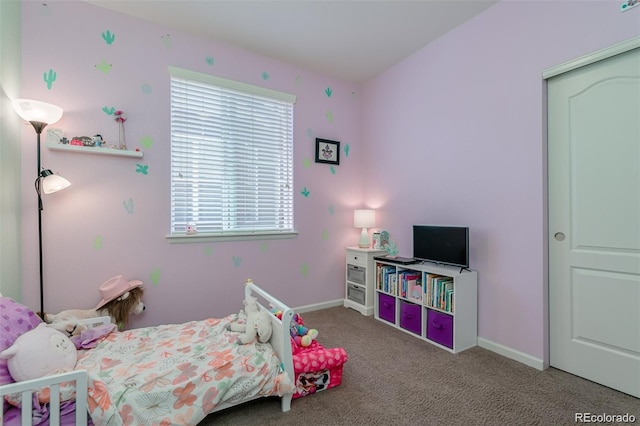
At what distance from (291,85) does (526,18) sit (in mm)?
2210

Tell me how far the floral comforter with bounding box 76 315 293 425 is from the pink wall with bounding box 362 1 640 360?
188 centimetres

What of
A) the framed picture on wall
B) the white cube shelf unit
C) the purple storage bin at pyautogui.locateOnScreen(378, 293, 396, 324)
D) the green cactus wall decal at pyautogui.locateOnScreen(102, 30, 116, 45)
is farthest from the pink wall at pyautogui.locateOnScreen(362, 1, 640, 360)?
the green cactus wall decal at pyautogui.locateOnScreen(102, 30, 116, 45)

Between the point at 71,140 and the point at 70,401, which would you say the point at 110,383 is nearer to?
the point at 70,401

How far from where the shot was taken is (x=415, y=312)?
277 cm

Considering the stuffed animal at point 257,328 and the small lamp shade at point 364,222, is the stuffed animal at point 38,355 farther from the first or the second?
the small lamp shade at point 364,222

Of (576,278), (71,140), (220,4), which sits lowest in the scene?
(576,278)

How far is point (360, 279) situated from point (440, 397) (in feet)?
5.53

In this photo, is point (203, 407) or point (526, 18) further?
point (526, 18)

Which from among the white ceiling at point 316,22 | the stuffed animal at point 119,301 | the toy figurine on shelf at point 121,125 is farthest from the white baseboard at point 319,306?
the white ceiling at point 316,22

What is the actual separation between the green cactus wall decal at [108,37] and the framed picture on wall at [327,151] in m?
2.10

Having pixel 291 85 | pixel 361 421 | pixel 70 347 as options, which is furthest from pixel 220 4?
pixel 361 421

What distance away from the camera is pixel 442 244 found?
107 inches

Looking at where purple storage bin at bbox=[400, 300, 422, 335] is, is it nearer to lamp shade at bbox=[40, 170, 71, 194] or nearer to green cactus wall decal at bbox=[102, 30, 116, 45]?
lamp shade at bbox=[40, 170, 71, 194]

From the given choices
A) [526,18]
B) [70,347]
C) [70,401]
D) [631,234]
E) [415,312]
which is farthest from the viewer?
[415,312]
